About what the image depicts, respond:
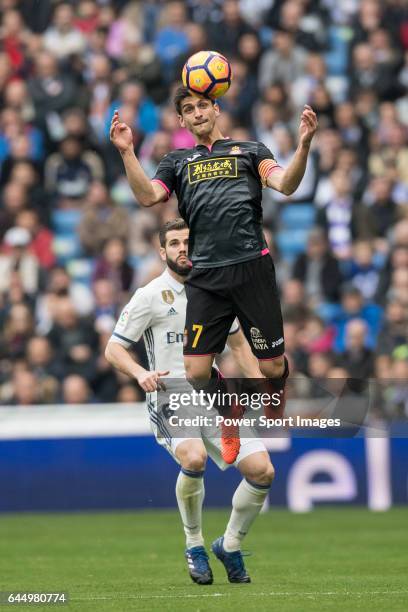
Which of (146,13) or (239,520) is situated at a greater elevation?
(146,13)

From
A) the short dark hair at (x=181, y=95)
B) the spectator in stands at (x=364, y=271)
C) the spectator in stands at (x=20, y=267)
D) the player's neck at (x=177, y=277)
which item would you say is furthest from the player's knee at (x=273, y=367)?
the spectator in stands at (x=20, y=267)

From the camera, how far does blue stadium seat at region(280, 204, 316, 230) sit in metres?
22.3

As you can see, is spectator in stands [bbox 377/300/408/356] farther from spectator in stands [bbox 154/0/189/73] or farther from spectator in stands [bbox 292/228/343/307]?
spectator in stands [bbox 154/0/189/73]

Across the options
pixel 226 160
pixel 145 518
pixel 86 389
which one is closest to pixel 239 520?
pixel 226 160

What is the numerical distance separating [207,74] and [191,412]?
2.52 meters

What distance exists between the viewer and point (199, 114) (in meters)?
10.3

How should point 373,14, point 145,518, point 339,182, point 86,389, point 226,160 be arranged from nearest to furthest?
point 226,160
point 145,518
point 86,389
point 339,182
point 373,14

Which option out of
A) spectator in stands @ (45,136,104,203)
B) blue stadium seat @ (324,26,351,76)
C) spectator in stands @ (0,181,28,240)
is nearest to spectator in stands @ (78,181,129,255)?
spectator in stands @ (45,136,104,203)

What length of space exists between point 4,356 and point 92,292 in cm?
186

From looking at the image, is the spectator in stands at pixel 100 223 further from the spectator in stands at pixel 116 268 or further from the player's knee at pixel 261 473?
the player's knee at pixel 261 473

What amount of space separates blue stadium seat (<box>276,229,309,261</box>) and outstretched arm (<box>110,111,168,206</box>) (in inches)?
477

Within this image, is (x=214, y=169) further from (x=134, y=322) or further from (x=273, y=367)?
(x=134, y=322)

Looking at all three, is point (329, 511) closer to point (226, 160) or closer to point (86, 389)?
point (86, 389)

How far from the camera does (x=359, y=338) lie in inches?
744
